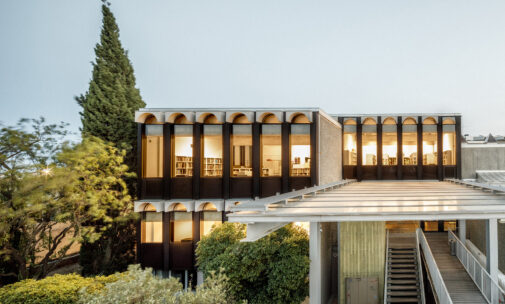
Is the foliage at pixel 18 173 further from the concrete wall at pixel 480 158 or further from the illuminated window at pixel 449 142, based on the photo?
the concrete wall at pixel 480 158

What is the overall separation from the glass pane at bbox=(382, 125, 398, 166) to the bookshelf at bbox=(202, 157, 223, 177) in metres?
9.95

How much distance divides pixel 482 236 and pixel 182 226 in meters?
13.8

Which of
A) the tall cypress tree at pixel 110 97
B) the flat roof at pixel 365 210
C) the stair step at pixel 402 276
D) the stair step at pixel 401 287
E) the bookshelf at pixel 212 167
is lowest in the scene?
the stair step at pixel 401 287

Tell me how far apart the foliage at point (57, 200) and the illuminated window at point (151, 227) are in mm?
1340

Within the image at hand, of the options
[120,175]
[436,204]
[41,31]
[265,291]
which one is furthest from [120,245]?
[41,31]

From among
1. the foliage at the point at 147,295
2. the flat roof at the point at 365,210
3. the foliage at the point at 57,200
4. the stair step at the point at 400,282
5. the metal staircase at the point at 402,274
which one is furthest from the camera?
the foliage at the point at 57,200

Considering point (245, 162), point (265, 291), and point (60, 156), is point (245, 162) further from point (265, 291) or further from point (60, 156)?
point (60, 156)

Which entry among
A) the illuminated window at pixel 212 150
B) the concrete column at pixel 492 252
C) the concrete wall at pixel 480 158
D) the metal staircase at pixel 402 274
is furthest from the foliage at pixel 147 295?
the concrete wall at pixel 480 158

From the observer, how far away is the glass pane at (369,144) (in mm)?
18859

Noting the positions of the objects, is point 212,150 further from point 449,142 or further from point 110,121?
point 449,142

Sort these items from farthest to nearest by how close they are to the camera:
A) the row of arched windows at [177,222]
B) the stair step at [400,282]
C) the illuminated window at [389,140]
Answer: the illuminated window at [389,140] < the row of arched windows at [177,222] < the stair step at [400,282]

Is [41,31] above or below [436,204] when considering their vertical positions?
above

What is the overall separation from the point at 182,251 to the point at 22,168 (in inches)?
287

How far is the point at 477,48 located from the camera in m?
84.2
